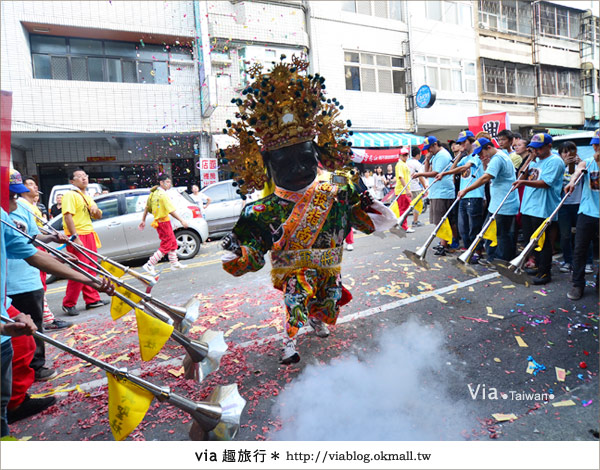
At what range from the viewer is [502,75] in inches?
647

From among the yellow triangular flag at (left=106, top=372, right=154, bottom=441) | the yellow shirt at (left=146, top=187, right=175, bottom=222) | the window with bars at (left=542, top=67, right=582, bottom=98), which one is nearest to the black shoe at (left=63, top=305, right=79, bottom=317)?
the yellow shirt at (left=146, top=187, right=175, bottom=222)

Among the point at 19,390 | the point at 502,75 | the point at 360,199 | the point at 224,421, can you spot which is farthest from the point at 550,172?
the point at 502,75

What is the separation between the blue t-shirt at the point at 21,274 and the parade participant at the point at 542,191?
213 inches

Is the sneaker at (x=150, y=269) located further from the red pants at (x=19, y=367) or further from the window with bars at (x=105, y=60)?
the window with bars at (x=105, y=60)

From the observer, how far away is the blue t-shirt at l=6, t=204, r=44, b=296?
3.20 meters

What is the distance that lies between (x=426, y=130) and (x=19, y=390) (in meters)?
14.4

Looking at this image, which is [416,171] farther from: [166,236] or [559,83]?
[559,83]

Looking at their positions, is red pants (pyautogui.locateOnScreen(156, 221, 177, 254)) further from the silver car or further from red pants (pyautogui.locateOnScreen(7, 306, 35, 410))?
red pants (pyautogui.locateOnScreen(7, 306, 35, 410))

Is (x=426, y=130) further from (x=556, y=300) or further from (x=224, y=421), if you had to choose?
(x=224, y=421)

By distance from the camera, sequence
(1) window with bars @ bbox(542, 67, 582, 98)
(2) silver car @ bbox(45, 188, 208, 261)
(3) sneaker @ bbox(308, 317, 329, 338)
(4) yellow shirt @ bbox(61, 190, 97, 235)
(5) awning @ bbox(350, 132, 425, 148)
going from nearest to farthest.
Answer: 1. (3) sneaker @ bbox(308, 317, 329, 338)
2. (4) yellow shirt @ bbox(61, 190, 97, 235)
3. (2) silver car @ bbox(45, 188, 208, 261)
4. (5) awning @ bbox(350, 132, 425, 148)
5. (1) window with bars @ bbox(542, 67, 582, 98)

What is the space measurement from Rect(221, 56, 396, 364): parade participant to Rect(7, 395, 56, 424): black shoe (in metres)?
1.77

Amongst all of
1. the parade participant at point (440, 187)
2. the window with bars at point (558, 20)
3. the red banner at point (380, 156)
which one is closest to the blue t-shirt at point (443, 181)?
the parade participant at point (440, 187)

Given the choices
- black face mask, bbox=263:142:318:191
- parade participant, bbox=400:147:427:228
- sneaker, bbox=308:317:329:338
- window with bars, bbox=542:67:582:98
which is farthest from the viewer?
window with bars, bbox=542:67:582:98

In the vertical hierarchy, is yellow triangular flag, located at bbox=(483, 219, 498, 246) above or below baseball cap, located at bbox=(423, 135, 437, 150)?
below
